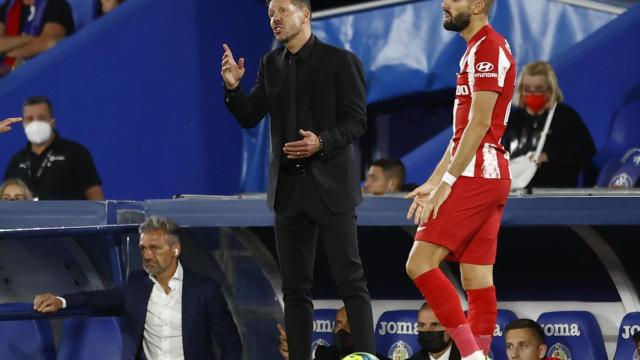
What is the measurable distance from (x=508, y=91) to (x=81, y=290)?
2928mm

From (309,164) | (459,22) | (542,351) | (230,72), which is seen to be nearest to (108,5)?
(542,351)

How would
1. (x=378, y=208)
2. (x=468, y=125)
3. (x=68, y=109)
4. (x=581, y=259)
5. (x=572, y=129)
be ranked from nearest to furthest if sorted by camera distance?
1. (x=468, y=125)
2. (x=378, y=208)
3. (x=581, y=259)
4. (x=572, y=129)
5. (x=68, y=109)

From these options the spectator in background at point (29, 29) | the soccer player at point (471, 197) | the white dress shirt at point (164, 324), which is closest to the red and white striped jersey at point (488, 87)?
the soccer player at point (471, 197)

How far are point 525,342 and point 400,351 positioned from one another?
0.82m

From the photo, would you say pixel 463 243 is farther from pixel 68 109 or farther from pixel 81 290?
pixel 68 109

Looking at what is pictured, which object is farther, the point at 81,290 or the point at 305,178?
the point at 81,290

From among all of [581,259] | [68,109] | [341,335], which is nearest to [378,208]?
[341,335]

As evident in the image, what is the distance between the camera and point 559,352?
6.76 meters

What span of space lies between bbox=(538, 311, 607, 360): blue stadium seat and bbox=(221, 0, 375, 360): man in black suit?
1.56 meters

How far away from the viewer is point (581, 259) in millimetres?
6980

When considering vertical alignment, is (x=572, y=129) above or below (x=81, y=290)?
above

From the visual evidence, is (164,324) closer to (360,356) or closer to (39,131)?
(360,356)

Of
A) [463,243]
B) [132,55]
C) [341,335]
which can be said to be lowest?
[341,335]

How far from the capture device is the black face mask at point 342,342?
6707mm
